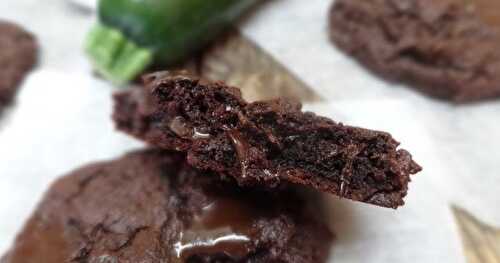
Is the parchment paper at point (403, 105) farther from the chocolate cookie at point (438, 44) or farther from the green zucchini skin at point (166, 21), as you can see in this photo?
the green zucchini skin at point (166, 21)

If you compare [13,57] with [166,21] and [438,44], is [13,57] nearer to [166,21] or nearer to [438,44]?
[166,21]

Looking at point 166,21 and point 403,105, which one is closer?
point 403,105

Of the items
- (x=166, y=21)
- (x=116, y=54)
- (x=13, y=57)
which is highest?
(x=166, y=21)

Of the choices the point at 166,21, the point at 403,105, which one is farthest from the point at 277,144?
the point at 166,21

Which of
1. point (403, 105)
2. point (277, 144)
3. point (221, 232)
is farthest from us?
point (403, 105)

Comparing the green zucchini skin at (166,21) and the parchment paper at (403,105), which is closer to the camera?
the parchment paper at (403,105)

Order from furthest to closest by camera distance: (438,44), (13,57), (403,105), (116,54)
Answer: (13,57) → (116,54) → (438,44) → (403,105)

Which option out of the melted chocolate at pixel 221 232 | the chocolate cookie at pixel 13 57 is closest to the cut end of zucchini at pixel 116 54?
the chocolate cookie at pixel 13 57

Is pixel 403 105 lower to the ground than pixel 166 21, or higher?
lower
